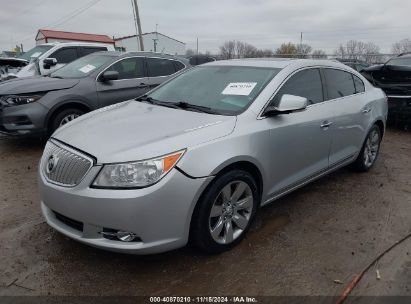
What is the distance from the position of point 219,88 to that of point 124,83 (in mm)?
3313

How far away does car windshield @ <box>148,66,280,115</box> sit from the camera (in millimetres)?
3514

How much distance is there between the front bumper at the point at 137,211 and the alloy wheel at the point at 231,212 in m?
0.29

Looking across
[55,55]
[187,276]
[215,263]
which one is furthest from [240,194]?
[55,55]

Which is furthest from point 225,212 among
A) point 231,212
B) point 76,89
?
point 76,89

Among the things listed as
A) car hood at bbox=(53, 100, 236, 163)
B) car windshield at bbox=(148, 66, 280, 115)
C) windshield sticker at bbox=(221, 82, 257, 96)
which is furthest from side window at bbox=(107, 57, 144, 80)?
windshield sticker at bbox=(221, 82, 257, 96)

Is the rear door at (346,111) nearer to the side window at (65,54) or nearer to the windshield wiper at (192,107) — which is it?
the windshield wiper at (192,107)

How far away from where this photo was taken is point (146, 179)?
263 cm

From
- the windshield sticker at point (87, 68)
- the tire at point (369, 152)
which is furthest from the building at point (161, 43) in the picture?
the tire at point (369, 152)

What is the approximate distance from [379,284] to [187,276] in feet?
4.66

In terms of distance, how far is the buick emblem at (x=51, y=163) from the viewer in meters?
2.96

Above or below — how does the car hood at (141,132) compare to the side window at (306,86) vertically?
below

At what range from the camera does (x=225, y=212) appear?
10.3 ft

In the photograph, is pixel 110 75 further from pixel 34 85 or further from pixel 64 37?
pixel 64 37

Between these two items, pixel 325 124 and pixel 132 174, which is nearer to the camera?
pixel 132 174
